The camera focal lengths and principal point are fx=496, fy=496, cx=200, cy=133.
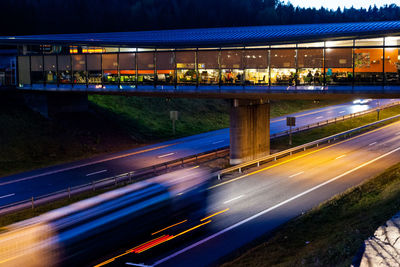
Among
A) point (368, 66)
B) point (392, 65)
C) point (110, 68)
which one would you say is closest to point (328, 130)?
point (368, 66)

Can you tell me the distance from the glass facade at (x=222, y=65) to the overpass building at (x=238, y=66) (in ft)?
0.23

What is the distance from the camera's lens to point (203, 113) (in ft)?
236

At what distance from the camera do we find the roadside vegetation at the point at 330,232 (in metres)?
18.9

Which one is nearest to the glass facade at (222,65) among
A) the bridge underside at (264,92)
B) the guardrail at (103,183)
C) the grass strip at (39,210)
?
the bridge underside at (264,92)

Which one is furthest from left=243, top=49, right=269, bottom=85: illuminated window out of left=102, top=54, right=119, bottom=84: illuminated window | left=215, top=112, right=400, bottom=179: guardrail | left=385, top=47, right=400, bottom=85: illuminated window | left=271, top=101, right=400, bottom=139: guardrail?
left=271, top=101, right=400, bottom=139: guardrail

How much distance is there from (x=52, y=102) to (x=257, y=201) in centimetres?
3114

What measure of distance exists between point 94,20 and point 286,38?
113 metres

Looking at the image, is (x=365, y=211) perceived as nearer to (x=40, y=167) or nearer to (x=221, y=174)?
(x=221, y=174)

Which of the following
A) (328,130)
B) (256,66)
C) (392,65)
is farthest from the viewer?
(328,130)

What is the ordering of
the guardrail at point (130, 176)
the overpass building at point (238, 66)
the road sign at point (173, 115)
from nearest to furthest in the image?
the guardrail at point (130, 176)
the overpass building at point (238, 66)
the road sign at point (173, 115)

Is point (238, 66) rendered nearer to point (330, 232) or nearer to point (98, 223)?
point (98, 223)

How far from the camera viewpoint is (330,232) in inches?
933

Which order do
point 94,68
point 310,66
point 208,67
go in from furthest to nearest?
point 94,68
point 208,67
point 310,66

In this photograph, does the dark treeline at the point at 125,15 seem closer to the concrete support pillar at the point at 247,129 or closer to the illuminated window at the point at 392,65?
the concrete support pillar at the point at 247,129
